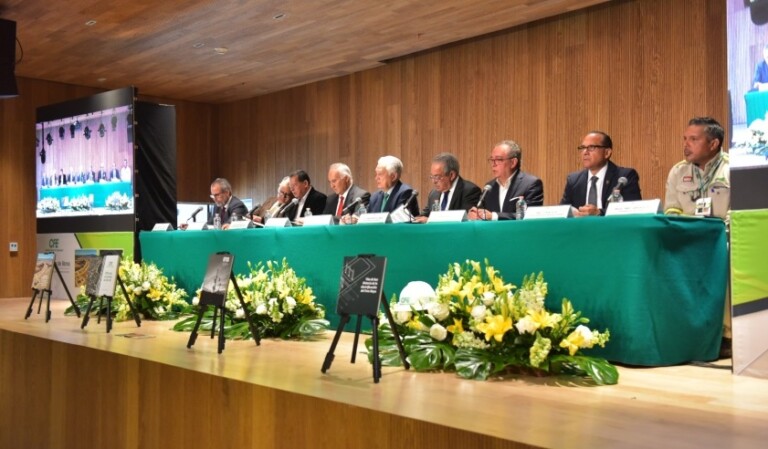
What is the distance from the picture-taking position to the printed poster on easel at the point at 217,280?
3342 mm

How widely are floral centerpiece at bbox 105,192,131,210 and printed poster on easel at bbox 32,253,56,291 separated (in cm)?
115

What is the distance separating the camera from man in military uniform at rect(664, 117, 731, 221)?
11.0ft

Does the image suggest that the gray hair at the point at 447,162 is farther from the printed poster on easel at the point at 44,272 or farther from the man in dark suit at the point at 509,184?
the printed poster on easel at the point at 44,272

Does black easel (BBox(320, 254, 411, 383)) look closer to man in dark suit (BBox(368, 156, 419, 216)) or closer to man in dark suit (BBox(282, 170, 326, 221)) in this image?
man in dark suit (BBox(368, 156, 419, 216))

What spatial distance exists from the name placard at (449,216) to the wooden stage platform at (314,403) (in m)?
0.72

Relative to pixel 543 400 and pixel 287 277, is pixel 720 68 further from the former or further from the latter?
pixel 543 400

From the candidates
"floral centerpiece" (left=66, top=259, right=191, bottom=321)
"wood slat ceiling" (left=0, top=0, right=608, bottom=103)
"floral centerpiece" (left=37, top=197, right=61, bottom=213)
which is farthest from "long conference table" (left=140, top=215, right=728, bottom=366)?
"floral centerpiece" (left=37, top=197, right=61, bottom=213)

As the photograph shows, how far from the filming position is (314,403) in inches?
88.7

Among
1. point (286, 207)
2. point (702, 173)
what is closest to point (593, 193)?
point (702, 173)

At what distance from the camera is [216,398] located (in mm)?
2594

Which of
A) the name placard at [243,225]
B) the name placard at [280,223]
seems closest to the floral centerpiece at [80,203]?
the name placard at [243,225]

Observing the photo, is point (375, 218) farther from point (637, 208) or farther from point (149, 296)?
point (149, 296)

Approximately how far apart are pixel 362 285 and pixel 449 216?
3.14ft

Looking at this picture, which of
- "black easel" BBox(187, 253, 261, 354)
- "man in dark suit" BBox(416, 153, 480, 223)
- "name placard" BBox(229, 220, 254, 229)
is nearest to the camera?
"black easel" BBox(187, 253, 261, 354)
